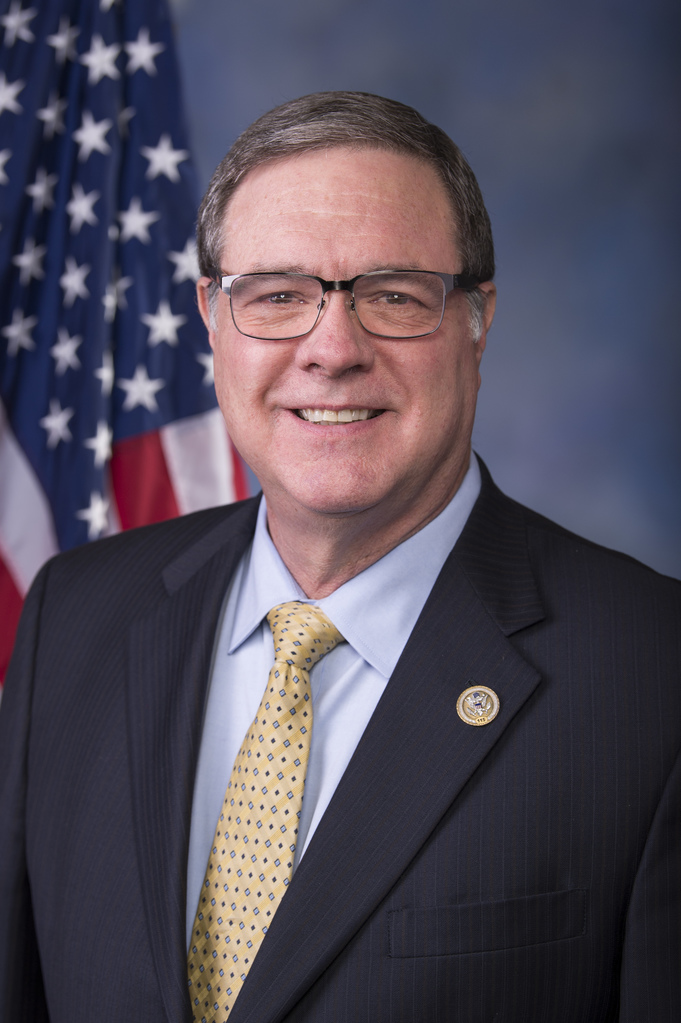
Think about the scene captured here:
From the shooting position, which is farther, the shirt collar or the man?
the shirt collar

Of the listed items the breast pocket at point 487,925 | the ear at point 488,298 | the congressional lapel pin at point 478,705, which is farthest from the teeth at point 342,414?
the breast pocket at point 487,925

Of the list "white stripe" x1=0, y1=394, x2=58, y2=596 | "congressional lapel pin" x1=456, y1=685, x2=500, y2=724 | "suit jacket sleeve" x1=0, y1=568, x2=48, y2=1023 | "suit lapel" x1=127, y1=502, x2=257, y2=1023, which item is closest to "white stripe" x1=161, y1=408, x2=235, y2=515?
"white stripe" x1=0, y1=394, x2=58, y2=596

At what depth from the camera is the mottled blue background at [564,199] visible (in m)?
3.45

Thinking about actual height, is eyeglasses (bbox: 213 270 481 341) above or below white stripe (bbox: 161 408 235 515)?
below

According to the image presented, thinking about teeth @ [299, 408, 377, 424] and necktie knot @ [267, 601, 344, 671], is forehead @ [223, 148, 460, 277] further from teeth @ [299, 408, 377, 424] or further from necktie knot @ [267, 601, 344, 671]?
necktie knot @ [267, 601, 344, 671]

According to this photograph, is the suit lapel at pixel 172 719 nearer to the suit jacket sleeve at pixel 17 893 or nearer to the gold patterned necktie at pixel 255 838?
the gold patterned necktie at pixel 255 838

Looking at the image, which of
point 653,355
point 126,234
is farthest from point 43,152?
point 653,355

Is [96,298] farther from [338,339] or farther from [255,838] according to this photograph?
[255,838]

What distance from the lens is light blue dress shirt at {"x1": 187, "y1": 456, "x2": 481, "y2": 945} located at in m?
1.78

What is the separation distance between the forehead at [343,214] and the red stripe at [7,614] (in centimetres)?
208

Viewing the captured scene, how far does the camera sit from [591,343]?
3.53 meters

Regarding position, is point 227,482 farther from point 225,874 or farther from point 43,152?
point 225,874

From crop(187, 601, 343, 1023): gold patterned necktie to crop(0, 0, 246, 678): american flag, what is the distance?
198 centimetres

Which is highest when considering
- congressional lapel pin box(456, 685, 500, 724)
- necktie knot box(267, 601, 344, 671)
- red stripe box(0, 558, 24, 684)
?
red stripe box(0, 558, 24, 684)
